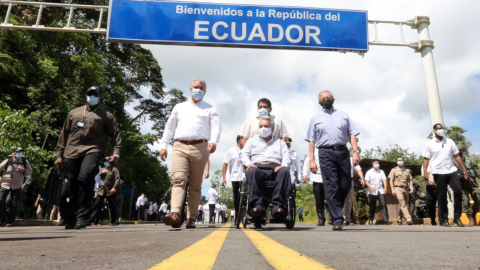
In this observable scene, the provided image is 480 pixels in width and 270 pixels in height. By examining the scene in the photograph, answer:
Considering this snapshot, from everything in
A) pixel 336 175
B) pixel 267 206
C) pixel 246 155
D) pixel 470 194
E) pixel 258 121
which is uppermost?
pixel 258 121

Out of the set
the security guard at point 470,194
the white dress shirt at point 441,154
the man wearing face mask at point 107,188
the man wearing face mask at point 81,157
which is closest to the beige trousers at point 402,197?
the security guard at point 470,194

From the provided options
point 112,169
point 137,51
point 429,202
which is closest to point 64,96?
point 112,169

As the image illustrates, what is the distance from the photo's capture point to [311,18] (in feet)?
40.1

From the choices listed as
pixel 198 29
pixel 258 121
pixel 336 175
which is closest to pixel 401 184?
pixel 258 121

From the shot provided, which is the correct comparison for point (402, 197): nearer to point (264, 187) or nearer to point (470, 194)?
point (470, 194)

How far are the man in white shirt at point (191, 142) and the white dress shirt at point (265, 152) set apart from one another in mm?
500

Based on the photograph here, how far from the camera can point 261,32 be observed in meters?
12.1

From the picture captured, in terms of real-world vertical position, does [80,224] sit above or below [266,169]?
below

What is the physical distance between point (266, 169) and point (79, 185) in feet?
9.07

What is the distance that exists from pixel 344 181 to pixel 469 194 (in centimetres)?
548

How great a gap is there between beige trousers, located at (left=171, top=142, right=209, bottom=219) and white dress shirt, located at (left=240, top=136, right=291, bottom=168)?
0.63m

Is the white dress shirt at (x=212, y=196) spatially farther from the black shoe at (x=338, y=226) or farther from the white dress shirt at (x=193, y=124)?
the black shoe at (x=338, y=226)

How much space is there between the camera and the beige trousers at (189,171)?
6340 mm

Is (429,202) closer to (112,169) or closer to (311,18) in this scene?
(311,18)
